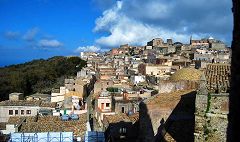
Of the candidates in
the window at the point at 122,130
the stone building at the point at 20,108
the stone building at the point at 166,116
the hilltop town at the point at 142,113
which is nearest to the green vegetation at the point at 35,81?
the hilltop town at the point at 142,113

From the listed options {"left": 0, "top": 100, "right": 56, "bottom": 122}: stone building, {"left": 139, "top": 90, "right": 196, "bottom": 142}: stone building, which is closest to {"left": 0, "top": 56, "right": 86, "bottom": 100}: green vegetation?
{"left": 0, "top": 100, "right": 56, "bottom": 122}: stone building

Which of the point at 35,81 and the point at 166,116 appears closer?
the point at 166,116

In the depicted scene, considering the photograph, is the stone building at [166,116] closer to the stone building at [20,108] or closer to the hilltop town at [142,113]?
the hilltop town at [142,113]

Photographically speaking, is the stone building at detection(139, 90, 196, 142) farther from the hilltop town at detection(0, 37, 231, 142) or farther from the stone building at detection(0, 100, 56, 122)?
the stone building at detection(0, 100, 56, 122)

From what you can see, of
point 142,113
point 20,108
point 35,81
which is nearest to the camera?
point 142,113

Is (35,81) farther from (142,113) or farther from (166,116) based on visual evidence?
(166,116)

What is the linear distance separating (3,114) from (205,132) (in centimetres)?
3599

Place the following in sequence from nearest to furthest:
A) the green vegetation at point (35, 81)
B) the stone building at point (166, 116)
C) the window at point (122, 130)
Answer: the stone building at point (166, 116), the window at point (122, 130), the green vegetation at point (35, 81)

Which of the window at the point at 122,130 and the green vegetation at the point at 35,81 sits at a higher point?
the green vegetation at the point at 35,81

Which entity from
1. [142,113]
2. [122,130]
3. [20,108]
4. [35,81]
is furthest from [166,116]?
[35,81]

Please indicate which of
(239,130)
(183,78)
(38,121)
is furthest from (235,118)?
(38,121)

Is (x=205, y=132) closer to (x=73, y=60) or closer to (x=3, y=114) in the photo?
(x=3, y=114)

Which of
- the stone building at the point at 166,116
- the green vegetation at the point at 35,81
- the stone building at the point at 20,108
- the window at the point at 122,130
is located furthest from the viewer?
the green vegetation at the point at 35,81

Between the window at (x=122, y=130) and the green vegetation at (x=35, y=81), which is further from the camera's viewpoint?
the green vegetation at (x=35, y=81)
